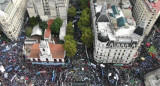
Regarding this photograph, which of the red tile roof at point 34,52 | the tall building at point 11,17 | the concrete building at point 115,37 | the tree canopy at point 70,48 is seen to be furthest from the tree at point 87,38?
the tall building at point 11,17

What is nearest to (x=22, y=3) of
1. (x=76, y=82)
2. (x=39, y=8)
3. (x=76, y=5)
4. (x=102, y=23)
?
(x=39, y=8)

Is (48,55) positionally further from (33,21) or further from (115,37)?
(115,37)

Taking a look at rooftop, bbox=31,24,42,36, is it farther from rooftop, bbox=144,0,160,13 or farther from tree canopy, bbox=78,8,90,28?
rooftop, bbox=144,0,160,13

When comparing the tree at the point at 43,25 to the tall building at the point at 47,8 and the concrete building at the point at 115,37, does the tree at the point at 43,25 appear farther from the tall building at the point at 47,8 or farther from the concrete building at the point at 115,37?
the concrete building at the point at 115,37

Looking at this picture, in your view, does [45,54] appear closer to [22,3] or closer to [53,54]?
[53,54]

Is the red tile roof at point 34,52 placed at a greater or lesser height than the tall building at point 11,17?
lesser

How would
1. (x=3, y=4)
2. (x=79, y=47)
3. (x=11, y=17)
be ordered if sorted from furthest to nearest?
(x=79, y=47), (x=3, y=4), (x=11, y=17)

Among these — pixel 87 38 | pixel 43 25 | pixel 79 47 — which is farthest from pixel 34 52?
pixel 87 38
